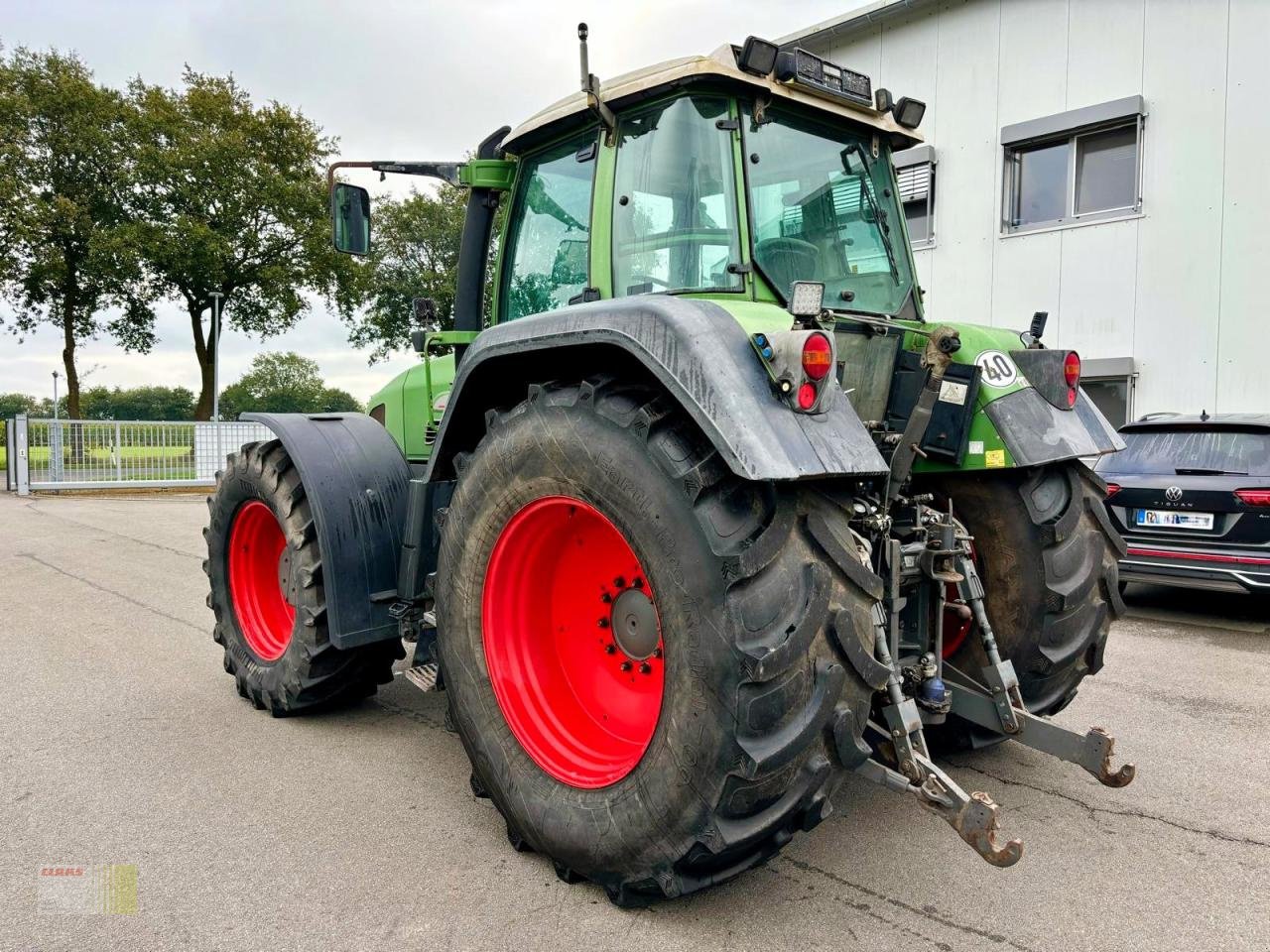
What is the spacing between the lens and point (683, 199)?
295 centimetres

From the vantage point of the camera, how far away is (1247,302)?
918cm

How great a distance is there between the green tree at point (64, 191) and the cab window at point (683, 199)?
2393cm

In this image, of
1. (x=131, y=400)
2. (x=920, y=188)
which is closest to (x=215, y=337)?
(x=920, y=188)

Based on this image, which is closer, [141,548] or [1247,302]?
[1247,302]

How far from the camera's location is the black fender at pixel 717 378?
212 centimetres

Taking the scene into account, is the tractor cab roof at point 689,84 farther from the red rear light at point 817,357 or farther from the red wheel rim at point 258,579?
the red wheel rim at point 258,579

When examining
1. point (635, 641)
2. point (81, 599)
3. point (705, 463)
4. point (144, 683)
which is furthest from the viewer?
point (81, 599)

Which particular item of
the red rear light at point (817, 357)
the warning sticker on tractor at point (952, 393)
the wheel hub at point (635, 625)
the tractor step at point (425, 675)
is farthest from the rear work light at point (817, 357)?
the tractor step at point (425, 675)

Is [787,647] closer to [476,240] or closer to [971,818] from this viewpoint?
[971,818]

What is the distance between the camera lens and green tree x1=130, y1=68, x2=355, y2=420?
23531 millimetres

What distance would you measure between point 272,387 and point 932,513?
260 feet

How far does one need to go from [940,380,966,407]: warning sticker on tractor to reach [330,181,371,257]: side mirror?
247 centimetres

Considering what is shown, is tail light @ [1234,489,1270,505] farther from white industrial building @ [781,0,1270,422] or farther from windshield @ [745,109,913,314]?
windshield @ [745,109,913,314]

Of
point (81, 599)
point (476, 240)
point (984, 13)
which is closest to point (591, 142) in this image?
Answer: point (476, 240)
